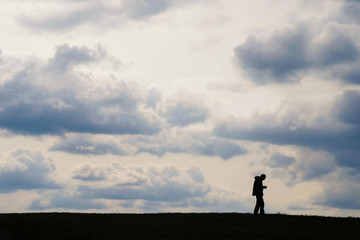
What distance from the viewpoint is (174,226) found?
28.5 metres

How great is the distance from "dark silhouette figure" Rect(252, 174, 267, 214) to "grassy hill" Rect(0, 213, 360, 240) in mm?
1852

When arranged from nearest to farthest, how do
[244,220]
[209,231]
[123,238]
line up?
[123,238] < [209,231] < [244,220]

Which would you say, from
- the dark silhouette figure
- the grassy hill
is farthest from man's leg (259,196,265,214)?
the grassy hill

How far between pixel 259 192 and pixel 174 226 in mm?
8521

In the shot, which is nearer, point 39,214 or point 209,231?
point 209,231

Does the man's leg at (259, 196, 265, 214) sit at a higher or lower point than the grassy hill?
higher

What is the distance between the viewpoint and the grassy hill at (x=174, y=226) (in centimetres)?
2609

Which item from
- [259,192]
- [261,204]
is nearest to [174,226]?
[259,192]

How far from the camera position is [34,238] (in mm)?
25453

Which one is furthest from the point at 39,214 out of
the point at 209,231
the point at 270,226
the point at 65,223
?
the point at 270,226

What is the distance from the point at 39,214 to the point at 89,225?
5.16m

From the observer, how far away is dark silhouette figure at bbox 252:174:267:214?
114ft

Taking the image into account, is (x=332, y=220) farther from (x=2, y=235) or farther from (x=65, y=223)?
(x=2, y=235)

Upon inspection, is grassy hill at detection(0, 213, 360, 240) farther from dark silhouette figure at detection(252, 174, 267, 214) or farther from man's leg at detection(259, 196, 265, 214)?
dark silhouette figure at detection(252, 174, 267, 214)
